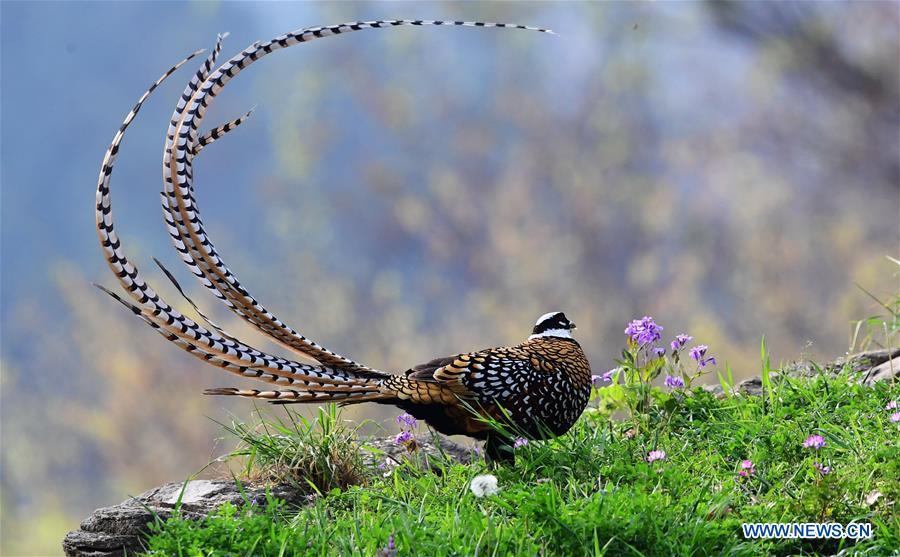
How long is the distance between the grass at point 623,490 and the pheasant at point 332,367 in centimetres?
24

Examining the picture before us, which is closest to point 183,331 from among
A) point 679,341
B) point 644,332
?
point 644,332

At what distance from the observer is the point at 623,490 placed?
13.6 feet

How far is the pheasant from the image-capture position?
4.89m

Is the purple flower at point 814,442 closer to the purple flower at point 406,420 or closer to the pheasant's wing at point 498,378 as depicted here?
the pheasant's wing at point 498,378

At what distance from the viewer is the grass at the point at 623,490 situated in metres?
3.90

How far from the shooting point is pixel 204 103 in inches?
195

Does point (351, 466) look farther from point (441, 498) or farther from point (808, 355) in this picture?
point (808, 355)

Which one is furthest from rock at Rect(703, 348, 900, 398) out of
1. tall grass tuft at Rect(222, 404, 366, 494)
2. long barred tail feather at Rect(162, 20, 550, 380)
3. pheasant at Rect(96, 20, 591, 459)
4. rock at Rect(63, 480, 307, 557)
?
rock at Rect(63, 480, 307, 557)

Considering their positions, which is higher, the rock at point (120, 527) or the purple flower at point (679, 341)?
the purple flower at point (679, 341)

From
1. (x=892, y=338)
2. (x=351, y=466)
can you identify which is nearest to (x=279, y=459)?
(x=351, y=466)

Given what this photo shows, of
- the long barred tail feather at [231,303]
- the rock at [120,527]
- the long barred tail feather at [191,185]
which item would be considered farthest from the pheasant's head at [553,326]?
the rock at [120,527]

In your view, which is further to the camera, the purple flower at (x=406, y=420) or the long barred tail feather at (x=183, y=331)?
the purple flower at (x=406, y=420)

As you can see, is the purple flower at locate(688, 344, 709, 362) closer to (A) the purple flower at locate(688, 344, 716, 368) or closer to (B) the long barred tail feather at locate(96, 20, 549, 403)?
(A) the purple flower at locate(688, 344, 716, 368)

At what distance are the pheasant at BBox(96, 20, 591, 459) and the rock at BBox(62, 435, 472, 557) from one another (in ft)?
1.75
